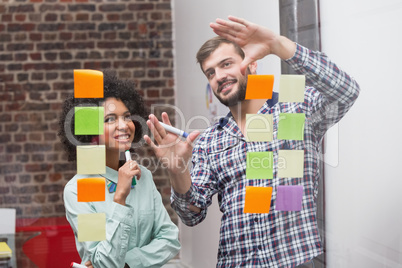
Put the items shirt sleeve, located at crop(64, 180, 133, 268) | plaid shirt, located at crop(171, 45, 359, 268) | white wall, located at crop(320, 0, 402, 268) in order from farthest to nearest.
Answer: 1. white wall, located at crop(320, 0, 402, 268)
2. plaid shirt, located at crop(171, 45, 359, 268)
3. shirt sleeve, located at crop(64, 180, 133, 268)

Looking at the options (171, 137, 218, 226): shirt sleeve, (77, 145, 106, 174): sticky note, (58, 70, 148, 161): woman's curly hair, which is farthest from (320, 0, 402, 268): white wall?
(77, 145, 106, 174): sticky note

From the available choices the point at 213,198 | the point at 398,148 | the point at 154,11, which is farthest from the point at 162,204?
the point at 398,148

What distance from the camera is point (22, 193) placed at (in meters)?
2.25

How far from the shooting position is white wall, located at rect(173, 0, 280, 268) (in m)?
2.18

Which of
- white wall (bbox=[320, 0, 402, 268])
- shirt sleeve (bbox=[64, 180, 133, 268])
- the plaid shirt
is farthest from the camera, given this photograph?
white wall (bbox=[320, 0, 402, 268])

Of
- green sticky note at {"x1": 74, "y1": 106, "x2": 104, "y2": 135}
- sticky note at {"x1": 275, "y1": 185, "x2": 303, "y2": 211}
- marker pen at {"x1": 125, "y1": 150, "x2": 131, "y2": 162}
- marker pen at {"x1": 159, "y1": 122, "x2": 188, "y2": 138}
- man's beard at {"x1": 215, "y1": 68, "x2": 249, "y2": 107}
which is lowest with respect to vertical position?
sticky note at {"x1": 275, "y1": 185, "x2": 303, "y2": 211}

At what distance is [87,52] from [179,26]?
351 millimetres

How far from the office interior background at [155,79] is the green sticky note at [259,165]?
18 cm

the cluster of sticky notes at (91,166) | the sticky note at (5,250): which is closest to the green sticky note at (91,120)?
the cluster of sticky notes at (91,166)

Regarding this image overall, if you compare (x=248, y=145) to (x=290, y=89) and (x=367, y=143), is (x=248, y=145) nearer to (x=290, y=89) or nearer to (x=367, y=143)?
(x=290, y=89)

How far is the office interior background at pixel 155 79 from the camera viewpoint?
7.14 feet

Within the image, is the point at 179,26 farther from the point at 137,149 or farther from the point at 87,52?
the point at 137,149

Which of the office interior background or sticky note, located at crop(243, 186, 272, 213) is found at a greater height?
the office interior background

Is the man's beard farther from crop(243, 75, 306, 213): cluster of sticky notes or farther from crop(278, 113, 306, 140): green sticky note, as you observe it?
crop(278, 113, 306, 140): green sticky note
